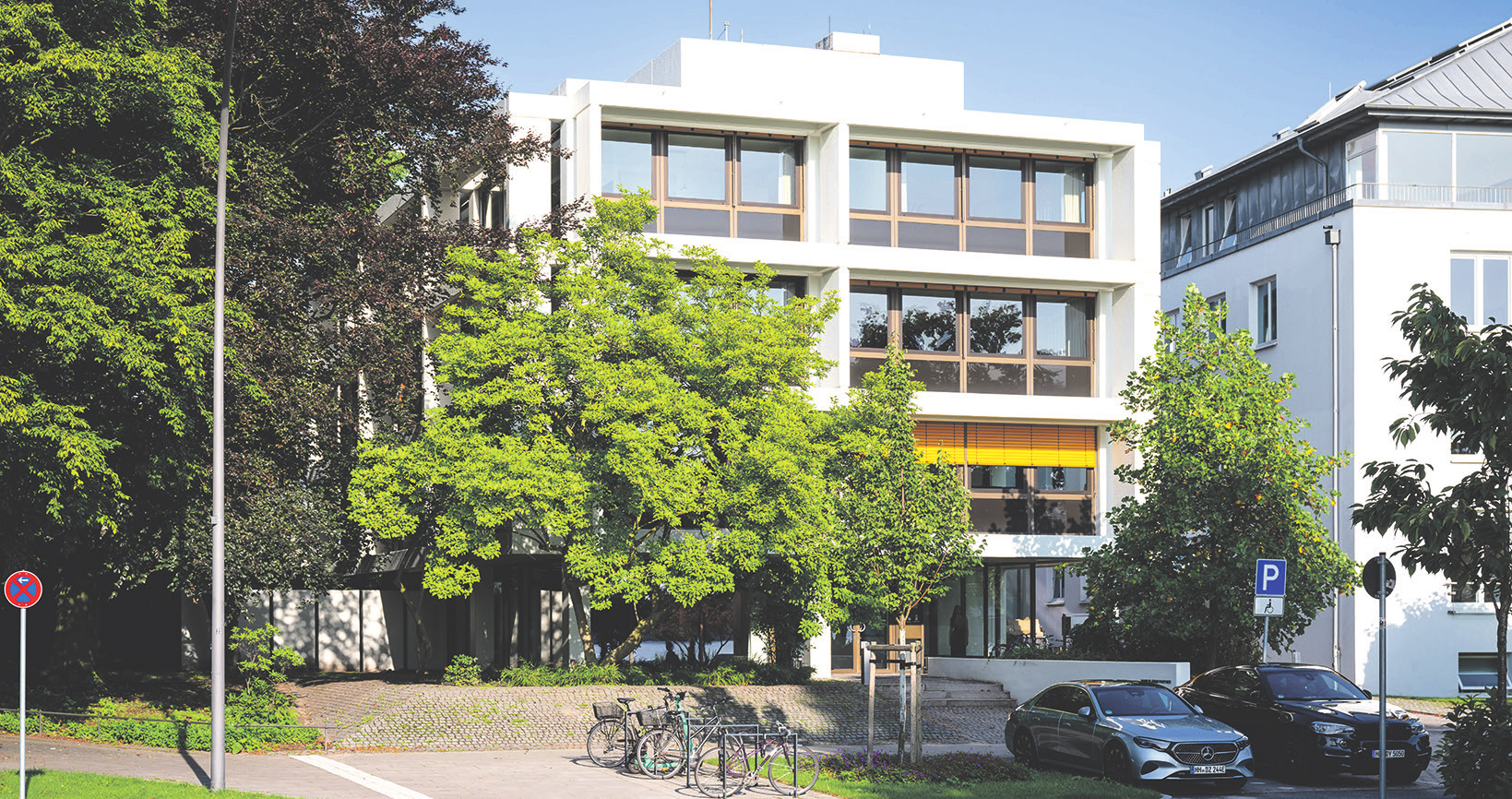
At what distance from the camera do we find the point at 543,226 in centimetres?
2866

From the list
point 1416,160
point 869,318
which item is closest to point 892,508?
point 869,318

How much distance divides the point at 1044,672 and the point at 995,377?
25.3ft

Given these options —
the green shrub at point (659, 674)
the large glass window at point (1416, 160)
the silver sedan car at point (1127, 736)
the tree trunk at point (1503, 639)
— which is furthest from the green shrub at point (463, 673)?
the large glass window at point (1416, 160)

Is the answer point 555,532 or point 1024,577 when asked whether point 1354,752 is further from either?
point 1024,577

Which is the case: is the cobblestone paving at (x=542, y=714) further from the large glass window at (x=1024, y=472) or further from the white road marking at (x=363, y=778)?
the large glass window at (x=1024, y=472)

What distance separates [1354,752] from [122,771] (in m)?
15.9

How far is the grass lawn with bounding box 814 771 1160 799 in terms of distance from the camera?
16.5 m

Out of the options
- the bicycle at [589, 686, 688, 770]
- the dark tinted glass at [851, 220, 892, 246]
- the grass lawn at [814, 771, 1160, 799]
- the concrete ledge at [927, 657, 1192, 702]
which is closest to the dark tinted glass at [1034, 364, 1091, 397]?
the dark tinted glass at [851, 220, 892, 246]

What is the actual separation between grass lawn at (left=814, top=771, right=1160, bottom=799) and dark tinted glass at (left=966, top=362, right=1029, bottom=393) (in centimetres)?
1634

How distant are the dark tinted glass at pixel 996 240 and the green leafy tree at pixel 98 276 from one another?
17842mm

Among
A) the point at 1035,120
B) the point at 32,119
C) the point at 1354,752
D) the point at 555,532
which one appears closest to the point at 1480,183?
the point at 1035,120

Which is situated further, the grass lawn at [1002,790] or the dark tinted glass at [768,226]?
the dark tinted glass at [768,226]

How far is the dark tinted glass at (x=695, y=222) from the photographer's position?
32.1 metres

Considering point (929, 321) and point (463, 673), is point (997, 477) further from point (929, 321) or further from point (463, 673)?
point (463, 673)
